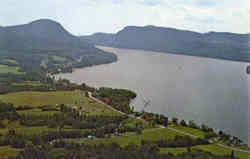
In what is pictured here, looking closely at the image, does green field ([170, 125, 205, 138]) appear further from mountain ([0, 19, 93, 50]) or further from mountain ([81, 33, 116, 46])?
mountain ([81, 33, 116, 46])

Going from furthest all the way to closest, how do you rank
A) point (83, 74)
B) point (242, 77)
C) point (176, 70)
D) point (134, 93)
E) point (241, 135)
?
point (176, 70)
point (83, 74)
point (242, 77)
point (134, 93)
point (241, 135)

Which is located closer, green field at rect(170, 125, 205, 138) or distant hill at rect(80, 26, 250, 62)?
green field at rect(170, 125, 205, 138)

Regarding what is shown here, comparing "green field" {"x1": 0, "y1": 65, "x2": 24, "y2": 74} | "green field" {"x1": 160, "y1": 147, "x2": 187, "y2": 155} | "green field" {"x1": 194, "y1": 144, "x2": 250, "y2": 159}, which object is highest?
"green field" {"x1": 0, "y1": 65, "x2": 24, "y2": 74}

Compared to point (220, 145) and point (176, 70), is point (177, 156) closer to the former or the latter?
point (220, 145)

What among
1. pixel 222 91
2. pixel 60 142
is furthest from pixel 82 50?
pixel 60 142

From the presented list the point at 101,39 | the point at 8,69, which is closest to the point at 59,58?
the point at 8,69

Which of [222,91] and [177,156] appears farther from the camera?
[222,91]

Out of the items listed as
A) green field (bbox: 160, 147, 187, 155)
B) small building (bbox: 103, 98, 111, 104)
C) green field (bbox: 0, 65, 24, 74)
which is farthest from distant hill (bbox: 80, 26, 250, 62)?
green field (bbox: 160, 147, 187, 155)
